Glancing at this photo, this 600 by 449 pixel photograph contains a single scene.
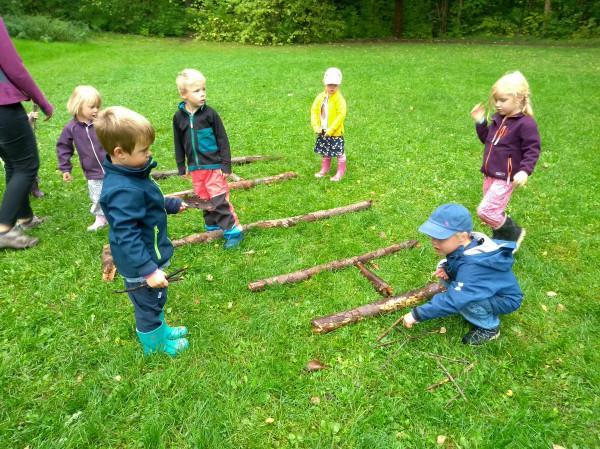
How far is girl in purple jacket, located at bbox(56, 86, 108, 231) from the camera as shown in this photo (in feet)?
17.3

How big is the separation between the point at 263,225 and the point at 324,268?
1.29 meters

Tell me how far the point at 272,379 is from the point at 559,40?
29567mm

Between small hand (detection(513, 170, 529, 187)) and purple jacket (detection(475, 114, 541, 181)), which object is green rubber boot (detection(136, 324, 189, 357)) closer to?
small hand (detection(513, 170, 529, 187))

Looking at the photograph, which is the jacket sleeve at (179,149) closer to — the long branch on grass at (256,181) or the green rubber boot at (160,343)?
the long branch on grass at (256,181)

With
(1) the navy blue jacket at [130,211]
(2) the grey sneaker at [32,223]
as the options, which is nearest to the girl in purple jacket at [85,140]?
(2) the grey sneaker at [32,223]

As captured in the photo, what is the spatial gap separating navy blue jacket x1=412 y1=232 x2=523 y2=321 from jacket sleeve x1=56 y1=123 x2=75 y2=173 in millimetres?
4744

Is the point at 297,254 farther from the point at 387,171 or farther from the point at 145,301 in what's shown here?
the point at 387,171

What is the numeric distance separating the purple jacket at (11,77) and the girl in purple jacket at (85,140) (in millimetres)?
479

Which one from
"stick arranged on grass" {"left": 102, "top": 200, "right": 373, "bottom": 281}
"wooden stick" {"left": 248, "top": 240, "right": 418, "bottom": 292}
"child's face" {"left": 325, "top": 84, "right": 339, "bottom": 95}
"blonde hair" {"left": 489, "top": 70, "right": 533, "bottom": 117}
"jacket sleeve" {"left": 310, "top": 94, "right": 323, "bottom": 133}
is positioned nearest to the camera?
"blonde hair" {"left": 489, "top": 70, "right": 533, "bottom": 117}

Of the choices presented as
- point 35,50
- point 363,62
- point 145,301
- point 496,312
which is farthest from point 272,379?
point 35,50

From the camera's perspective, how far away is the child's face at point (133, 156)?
299cm

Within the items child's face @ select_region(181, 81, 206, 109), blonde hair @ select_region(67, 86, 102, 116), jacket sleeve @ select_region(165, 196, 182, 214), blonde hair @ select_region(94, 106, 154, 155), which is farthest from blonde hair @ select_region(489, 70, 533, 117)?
blonde hair @ select_region(67, 86, 102, 116)

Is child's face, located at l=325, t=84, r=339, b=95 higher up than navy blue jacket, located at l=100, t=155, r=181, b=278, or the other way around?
child's face, located at l=325, t=84, r=339, b=95

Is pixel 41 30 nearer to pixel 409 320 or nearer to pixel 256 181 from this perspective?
pixel 256 181
